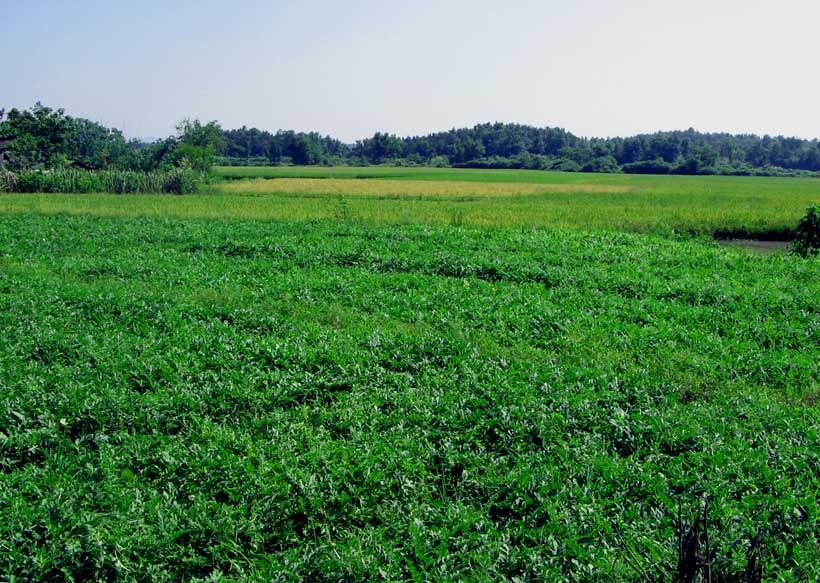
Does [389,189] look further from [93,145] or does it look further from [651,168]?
[651,168]

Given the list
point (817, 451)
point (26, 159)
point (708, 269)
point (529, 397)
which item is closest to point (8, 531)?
point (529, 397)

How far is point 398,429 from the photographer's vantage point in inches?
254

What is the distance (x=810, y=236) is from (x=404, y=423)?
54.0 feet

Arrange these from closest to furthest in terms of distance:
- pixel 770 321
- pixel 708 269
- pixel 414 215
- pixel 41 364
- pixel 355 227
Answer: pixel 41 364
pixel 770 321
pixel 708 269
pixel 355 227
pixel 414 215

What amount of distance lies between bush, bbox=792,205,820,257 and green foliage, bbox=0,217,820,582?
692cm

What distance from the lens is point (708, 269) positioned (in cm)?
1497

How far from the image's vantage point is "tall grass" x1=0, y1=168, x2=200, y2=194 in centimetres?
4238

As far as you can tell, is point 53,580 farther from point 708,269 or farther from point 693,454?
point 708,269

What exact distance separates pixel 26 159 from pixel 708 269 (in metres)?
62.5

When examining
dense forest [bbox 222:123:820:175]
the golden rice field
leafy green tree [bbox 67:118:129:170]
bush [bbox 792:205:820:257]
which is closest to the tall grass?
the golden rice field

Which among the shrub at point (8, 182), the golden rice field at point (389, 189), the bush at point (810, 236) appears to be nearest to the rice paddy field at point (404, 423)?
the bush at point (810, 236)

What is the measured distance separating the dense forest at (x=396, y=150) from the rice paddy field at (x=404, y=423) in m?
43.7

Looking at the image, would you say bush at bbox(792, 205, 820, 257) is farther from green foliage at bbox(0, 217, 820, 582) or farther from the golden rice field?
the golden rice field

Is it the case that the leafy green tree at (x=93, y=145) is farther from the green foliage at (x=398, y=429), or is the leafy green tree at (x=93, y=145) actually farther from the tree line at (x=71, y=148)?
the green foliage at (x=398, y=429)
